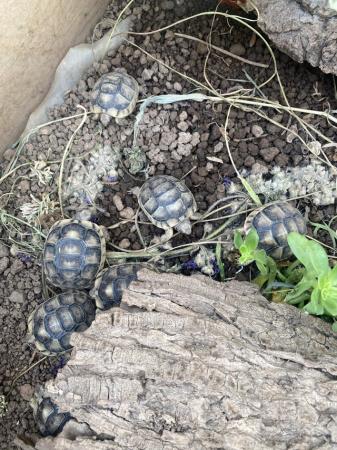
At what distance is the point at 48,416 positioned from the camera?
7.09ft

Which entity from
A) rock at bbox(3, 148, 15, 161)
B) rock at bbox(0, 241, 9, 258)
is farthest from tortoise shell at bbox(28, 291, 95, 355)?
rock at bbox(3, 148, 15, 161)

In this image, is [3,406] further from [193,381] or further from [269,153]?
[269,153]

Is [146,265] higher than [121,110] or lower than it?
lower

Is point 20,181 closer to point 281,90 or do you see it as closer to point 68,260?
point 68,260

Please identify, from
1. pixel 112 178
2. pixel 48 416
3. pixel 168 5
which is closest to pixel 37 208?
pixel 112 178

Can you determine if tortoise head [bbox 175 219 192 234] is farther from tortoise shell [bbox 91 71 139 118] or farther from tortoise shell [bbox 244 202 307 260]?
tortoise shell [bbox 91 71 139 118]

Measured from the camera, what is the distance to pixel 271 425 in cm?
164

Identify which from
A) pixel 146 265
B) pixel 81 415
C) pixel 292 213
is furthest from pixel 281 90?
pixel 81 415

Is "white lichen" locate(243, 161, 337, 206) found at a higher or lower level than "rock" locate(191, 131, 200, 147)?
lower

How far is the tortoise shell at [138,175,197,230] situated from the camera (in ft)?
8.20

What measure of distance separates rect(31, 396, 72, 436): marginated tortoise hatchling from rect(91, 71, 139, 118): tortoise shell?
1391 millimetres

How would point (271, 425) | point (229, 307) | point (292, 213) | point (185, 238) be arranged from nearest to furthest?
point (271, 425) < point (229, 307) < point (292, 213) < point (185, 238)

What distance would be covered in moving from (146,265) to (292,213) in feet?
2.35

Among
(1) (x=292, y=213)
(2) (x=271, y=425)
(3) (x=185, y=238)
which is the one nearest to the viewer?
(2) (x=271, y=425)
